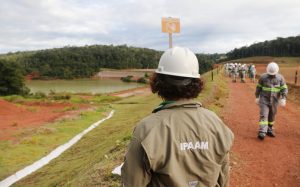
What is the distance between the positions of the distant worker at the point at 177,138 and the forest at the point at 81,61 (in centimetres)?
11553

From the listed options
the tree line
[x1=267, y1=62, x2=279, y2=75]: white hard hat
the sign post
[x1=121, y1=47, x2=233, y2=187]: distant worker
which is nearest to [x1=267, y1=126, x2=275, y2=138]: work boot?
[x1=267, y1=62, x2=279, y2=75]: white hard hat

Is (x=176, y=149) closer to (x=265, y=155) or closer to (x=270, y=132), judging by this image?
(x=265, y=155)

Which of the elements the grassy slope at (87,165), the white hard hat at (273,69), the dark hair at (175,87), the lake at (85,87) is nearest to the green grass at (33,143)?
the grassy slope at (87,165)

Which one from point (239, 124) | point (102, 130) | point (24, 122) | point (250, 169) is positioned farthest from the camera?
point (24, 122)

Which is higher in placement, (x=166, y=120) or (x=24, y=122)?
(x=166, y=120)

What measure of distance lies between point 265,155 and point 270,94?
1.78 meters

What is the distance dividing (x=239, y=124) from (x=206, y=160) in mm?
10082

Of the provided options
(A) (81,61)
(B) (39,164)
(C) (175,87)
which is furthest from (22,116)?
(A) (81,61)

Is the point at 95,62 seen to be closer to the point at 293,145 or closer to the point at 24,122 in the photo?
the point at 24,122

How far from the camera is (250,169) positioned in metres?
7.56

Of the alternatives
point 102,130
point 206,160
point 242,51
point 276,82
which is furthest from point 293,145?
point 242,51

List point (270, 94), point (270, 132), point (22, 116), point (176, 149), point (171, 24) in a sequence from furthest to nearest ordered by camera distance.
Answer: point (22, 116) < point (270, 132) < point (270, 94) < point (171, 24) < point (176, 149)

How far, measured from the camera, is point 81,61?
137 meters

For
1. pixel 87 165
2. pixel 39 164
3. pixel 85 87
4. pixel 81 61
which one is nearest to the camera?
pixel 87 165
